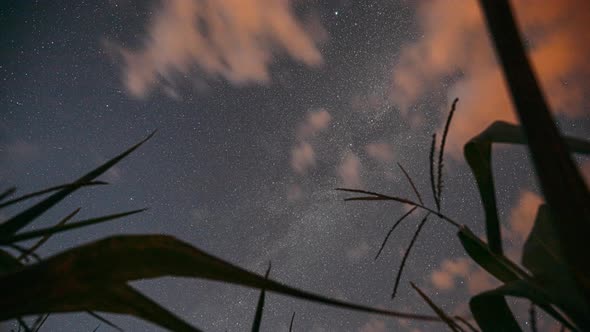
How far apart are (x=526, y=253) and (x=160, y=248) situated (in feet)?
1.34

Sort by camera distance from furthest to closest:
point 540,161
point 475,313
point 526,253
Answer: point 475,313, point 526,253, point 540,161

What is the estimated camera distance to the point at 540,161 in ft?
0.60

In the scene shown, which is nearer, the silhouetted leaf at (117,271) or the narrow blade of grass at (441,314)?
the silhouetted leaf at (117,271)

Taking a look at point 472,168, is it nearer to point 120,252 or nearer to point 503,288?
point 503,288

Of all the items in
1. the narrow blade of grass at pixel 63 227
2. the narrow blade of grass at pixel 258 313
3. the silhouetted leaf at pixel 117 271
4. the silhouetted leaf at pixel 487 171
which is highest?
the silhouetted leaf at pixel 487 171

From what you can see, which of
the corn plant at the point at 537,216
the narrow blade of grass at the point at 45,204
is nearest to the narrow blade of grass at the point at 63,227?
the narrow blade of grass at the point at 45,204

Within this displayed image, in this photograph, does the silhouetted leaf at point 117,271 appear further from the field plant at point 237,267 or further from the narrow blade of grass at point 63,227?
the narrow blade of grass at point 63,227

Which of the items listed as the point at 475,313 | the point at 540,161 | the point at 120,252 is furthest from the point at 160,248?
the point at 475,313

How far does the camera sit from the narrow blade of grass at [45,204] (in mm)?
434

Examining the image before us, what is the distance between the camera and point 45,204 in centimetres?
48

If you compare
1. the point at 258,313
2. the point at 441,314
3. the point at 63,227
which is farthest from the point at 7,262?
the point at 441,314

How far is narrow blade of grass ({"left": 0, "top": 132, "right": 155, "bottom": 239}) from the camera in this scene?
434 millimetres

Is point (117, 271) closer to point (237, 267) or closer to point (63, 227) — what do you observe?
point (237, 267)

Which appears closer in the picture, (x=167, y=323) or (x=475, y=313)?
(x=167, y=323)
